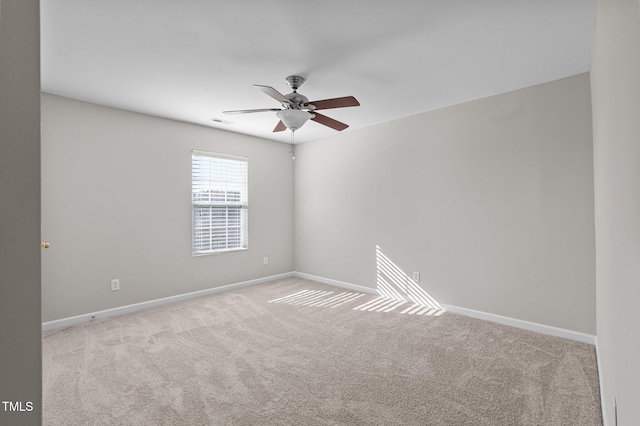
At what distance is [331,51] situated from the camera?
2.37m

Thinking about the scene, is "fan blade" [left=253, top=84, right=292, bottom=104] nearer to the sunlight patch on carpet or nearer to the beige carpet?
the beige carpet

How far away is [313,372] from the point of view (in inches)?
92.0

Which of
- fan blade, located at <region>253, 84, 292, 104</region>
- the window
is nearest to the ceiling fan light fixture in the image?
fan blade, located at <region>253, 84, 292, 104</region>

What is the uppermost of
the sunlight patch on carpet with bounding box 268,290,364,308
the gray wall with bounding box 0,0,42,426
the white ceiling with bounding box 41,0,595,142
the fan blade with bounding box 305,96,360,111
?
the white ceiling with bounding box 41,0,595,142

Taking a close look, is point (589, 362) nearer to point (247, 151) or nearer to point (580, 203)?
point (580, 203)

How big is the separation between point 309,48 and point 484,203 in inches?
96.9

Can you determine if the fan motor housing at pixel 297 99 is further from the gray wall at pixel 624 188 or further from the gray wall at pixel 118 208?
the gray wall at pixel 118 208

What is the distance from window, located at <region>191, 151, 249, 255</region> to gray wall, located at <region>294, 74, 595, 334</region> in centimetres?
149

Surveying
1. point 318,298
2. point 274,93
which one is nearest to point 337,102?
point 274,93

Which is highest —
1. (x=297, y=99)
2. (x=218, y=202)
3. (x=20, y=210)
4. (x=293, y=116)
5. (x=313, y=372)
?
(x=297, y=99)

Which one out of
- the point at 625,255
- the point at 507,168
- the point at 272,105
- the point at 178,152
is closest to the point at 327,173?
the point at 272,105

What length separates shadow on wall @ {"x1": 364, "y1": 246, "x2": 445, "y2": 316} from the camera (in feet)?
12.6

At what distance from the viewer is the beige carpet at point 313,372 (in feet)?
6.14

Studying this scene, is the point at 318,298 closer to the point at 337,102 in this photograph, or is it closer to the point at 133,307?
the point at 133,307
